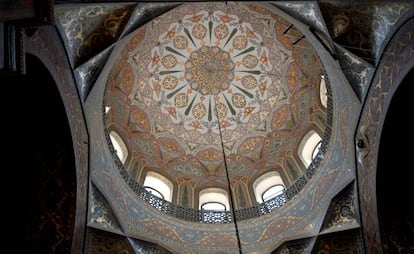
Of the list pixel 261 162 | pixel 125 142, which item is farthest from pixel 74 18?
pixel 261 162

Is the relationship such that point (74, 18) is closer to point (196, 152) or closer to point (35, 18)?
point (35, 18)

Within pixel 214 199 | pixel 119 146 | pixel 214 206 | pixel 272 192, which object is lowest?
pixel 214 206

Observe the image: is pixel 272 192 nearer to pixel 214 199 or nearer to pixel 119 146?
pixel 214 199

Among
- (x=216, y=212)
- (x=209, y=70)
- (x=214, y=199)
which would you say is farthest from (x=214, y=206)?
(x=209, y=70)

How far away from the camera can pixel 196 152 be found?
44.9 ft

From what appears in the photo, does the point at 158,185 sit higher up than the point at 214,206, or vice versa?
the point at 158,185

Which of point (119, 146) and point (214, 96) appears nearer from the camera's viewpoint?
point (119, 146)

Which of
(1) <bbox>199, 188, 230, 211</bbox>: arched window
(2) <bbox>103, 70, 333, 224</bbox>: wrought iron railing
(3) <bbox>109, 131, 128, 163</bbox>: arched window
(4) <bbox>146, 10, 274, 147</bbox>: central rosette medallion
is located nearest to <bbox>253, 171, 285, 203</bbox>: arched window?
(2) <bbox>103, 70, 333, 224</bbox>: wrought iron railing

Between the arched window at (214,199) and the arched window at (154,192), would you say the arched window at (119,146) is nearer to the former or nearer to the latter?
the arched window at (154,192)

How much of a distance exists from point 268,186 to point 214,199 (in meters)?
1.47

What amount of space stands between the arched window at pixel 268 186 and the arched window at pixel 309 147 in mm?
848

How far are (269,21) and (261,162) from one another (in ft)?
12.4

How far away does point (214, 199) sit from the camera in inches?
505

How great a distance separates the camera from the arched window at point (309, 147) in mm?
12011
